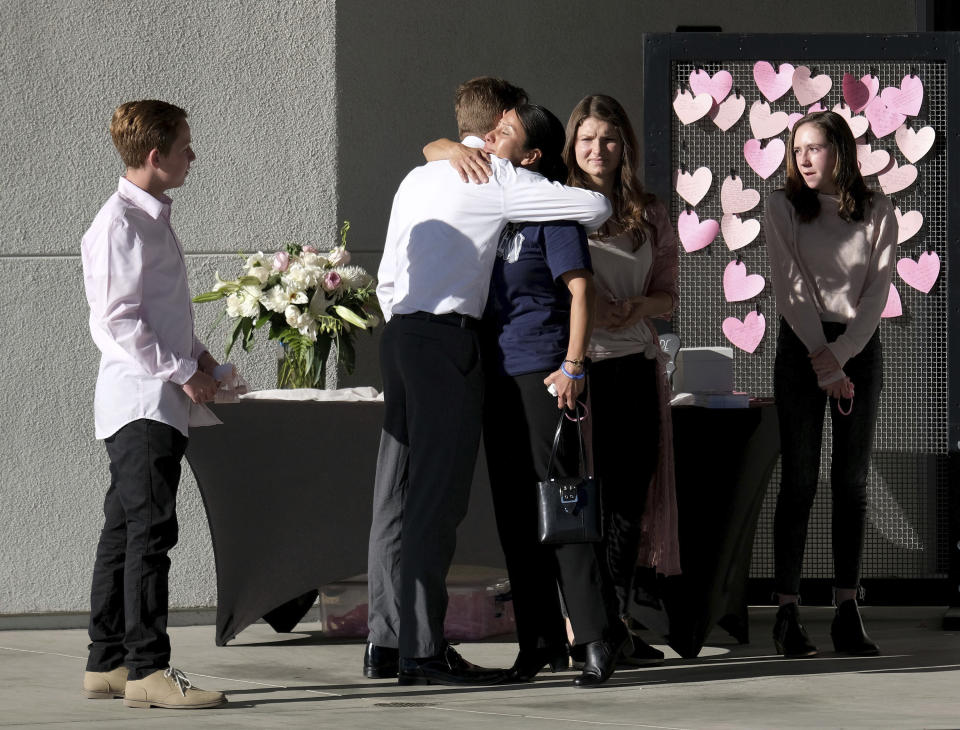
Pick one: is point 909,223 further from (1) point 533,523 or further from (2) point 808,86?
(1) point 533,523

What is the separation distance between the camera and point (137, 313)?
366cm

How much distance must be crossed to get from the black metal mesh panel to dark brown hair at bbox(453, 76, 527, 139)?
1339 mm

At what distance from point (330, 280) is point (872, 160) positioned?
212cm

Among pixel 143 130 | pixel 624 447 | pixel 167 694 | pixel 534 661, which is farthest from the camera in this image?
pixel 624 447

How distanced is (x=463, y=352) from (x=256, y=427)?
1.03 meters

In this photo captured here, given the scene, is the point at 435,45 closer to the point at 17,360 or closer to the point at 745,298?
the point at 745,298

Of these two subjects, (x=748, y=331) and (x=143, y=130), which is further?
(x=748, y=331)

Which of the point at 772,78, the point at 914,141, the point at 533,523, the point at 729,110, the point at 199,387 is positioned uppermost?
the point at 772,78

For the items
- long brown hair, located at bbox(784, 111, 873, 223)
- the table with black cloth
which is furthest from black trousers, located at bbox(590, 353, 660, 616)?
long brown hair, located at bbox(784, 111, 873, 223)

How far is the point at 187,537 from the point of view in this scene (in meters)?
5.45

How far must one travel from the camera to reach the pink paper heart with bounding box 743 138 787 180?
541cm

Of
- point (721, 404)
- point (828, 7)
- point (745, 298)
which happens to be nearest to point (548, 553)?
point (721, 404)

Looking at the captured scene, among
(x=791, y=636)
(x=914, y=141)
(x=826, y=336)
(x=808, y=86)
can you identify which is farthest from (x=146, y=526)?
(x=914, y=141)

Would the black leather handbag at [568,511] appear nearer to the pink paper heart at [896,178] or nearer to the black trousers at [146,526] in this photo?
the black trousers at [146,526]
